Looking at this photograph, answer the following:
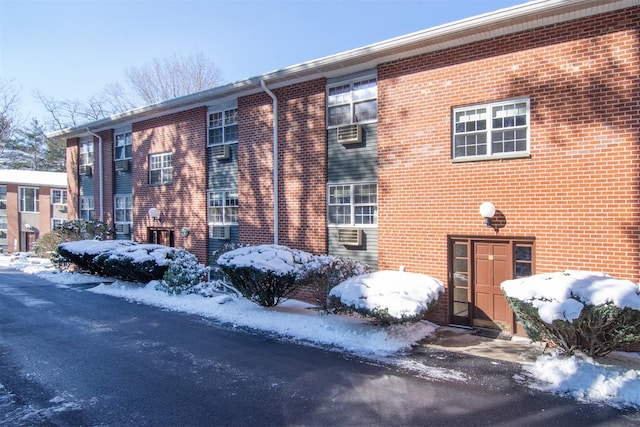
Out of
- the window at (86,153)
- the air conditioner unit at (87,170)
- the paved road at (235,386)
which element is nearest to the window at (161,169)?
the air conditioner unit at (87,170)

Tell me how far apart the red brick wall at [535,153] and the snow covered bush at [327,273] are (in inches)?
38.0

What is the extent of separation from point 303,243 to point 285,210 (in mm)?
1098

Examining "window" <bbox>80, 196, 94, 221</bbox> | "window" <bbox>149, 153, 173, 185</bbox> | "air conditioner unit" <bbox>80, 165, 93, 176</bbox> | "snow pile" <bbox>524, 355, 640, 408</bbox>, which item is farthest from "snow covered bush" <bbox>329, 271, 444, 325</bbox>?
"window" <bbox>80, 196, 94, 221</bbox>

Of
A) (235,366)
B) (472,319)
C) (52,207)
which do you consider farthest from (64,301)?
(52,207)

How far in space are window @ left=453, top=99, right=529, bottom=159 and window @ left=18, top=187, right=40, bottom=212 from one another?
3391 cm

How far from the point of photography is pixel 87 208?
19.8 meters

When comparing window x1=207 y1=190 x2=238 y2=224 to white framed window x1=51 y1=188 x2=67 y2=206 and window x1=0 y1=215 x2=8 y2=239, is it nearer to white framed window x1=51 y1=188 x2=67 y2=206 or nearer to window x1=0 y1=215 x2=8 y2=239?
white framed window x1=51 y1=188 x2=67 y2=206

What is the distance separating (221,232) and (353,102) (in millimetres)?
5943

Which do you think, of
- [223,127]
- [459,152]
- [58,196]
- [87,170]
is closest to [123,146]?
[87,170]

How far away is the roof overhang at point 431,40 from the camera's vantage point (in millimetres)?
7447

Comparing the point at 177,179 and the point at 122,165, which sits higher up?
the point at 122,165

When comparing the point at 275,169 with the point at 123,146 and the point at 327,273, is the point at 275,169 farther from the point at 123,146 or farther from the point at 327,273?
the point at 123,146

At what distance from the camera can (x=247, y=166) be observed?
41.7ft

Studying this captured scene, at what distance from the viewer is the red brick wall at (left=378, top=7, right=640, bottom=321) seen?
7.28 metres
